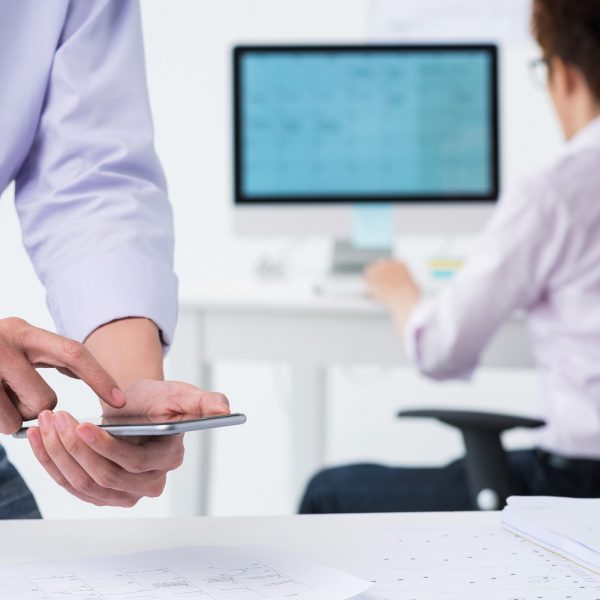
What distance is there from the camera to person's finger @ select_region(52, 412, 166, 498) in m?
0.65

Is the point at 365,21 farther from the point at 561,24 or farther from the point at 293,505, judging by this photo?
the point at 561,24

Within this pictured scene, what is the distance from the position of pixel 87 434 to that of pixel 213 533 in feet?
0.49

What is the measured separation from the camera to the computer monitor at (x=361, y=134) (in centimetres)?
234

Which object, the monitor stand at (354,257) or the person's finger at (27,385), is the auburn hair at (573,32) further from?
the person's finger at (27,385)

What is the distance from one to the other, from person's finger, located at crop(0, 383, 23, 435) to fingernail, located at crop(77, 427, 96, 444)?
105 mm

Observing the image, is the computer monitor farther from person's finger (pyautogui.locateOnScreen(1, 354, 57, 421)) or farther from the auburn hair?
person's finger (pyautogui.locateOnScreen(1, 354, 57, 421))

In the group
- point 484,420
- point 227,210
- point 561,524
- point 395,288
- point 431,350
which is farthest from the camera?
point 227,210

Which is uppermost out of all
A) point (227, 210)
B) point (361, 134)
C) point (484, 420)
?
point (361, 134)

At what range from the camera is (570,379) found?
161 centimetres

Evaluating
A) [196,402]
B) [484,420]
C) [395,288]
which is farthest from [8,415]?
[395,288]

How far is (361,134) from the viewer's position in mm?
2357

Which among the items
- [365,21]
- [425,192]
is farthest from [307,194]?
[365,21]

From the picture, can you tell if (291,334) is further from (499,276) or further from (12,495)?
(12,495)

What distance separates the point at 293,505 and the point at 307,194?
2.92 feet
